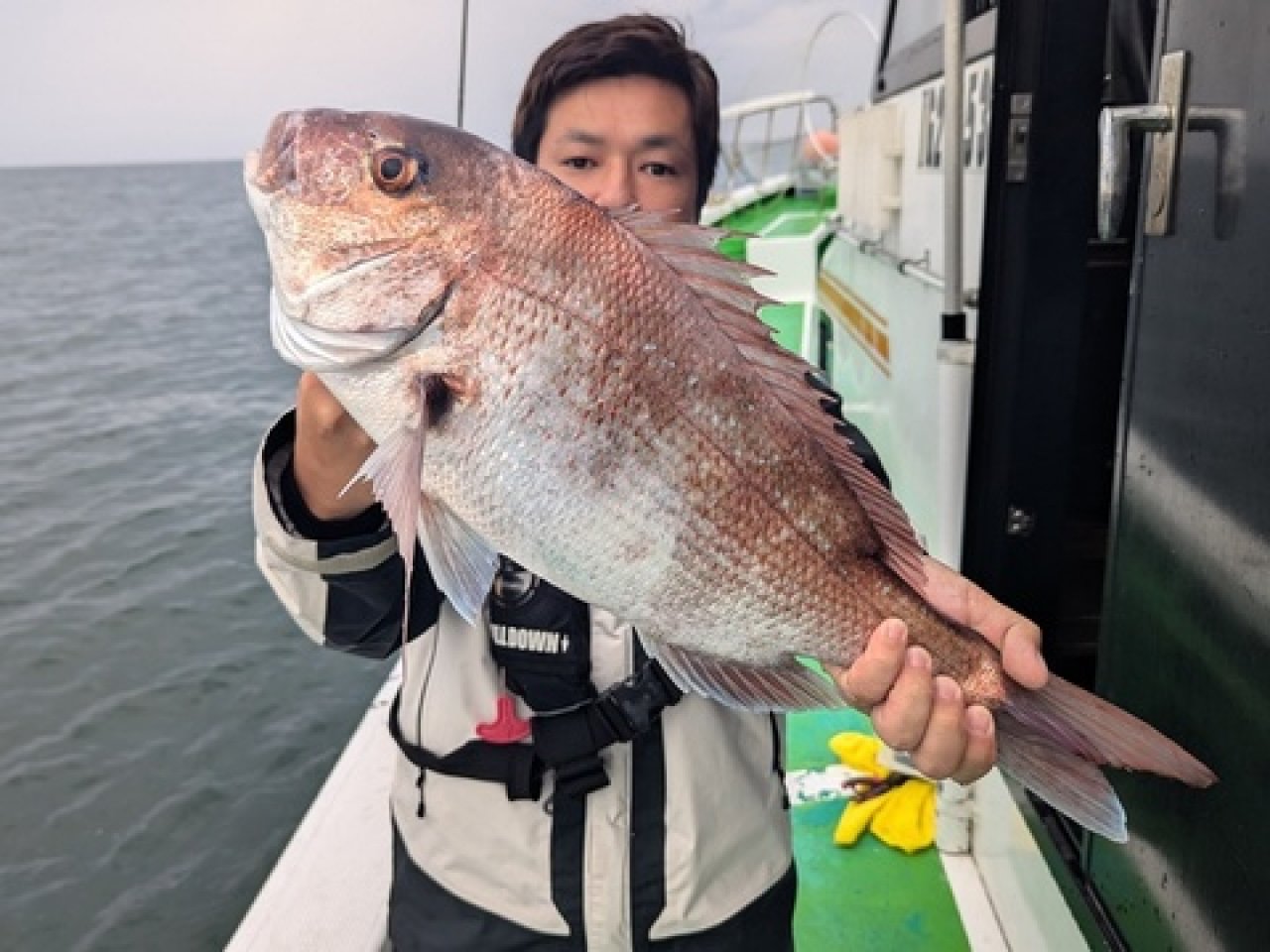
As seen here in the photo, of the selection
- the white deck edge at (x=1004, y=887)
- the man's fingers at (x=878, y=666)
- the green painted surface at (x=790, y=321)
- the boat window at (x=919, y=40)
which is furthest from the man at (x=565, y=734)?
the green painted surface at (x=790, y=321)

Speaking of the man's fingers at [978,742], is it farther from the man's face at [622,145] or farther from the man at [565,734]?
the man's face at [622,145]

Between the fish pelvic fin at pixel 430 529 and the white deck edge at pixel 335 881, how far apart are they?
1361mm

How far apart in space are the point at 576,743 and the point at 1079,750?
2.28 ft

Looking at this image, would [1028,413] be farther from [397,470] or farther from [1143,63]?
[397,470]

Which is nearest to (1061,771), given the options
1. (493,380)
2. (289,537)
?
(493,380)

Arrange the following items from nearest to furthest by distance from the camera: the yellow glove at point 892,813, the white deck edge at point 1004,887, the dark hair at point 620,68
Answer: the dark hair at point 620,68 → the white deck edge at point 1004,887 → the yellow glove at point 892,813

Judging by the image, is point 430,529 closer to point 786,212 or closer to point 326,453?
point 326,453

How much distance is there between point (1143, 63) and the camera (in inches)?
98.7

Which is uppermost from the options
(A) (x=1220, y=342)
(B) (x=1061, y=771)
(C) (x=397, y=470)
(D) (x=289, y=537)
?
(A) (x=1220, y=342)

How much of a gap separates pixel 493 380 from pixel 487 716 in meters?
0.71

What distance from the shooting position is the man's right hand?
4.45 feet

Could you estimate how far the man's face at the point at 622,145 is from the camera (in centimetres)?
A: 165

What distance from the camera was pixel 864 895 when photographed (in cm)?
286

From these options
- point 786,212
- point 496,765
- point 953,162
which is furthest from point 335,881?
point 786,212
